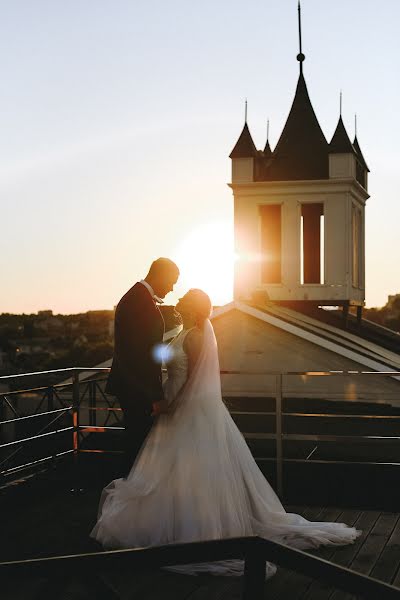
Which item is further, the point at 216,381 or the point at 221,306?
the point at 221,306

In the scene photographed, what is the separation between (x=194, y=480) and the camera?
5594 mm

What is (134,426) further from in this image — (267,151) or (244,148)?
(267,151)

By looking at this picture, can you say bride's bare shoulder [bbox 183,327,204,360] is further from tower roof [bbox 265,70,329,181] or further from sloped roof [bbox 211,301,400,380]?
tower roof [bbox 265,70,329,181]

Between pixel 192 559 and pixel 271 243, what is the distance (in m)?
26.6

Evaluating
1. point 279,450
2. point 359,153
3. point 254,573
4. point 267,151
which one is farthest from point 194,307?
point 359,153

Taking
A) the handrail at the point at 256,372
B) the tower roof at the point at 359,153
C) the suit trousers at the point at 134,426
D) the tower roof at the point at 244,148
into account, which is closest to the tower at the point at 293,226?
the tower roof at the point at 244,148

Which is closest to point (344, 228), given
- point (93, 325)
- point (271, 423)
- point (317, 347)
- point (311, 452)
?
point (317, 347)

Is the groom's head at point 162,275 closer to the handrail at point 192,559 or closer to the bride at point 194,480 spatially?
the bride at point 194,480

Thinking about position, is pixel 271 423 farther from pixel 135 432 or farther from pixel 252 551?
pixel 252 551

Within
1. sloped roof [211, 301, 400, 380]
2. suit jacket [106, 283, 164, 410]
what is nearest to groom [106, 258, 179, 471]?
suit jacket [106, 283, 164, 410]

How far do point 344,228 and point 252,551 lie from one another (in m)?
26.9

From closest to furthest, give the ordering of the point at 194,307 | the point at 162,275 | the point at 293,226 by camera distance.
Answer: the point at 162,275 → the point at 194,307 → the point at 293,226

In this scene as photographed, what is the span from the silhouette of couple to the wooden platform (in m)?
0.26

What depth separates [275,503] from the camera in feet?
19.6
